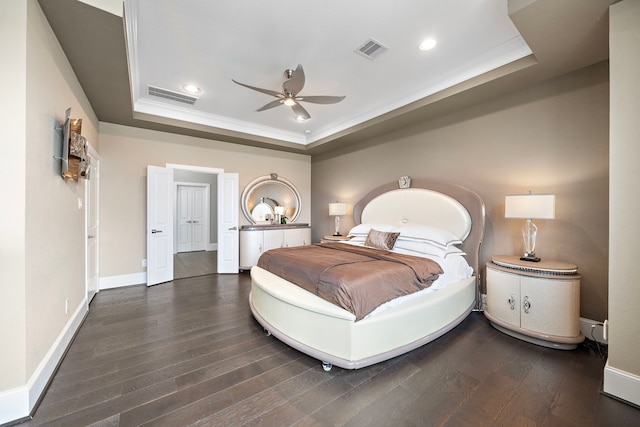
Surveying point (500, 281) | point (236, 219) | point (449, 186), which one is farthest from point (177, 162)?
point (500, 281)

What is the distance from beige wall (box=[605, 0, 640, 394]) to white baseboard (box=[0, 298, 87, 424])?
3691 mm

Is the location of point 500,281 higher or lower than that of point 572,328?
higher

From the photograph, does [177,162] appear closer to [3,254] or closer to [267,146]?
[267,146]

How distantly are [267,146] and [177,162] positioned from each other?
5.86 feet

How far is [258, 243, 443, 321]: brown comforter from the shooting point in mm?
1987

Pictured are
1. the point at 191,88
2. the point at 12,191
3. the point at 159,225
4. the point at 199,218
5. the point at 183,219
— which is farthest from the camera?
the point at 199,218

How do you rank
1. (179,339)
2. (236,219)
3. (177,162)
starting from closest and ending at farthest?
1. (179,339)
2. (177,162)
3. (236,219)

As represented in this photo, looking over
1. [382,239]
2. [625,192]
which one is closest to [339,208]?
[382,239]

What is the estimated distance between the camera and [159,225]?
14.4ft

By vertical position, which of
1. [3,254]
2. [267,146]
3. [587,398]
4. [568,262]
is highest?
[267,146]

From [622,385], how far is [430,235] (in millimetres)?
1846

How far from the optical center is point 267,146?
A: 562cm

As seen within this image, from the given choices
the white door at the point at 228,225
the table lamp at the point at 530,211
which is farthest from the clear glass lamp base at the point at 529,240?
the white door at the point at 228,225

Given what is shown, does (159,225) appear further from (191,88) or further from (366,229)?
(366,229)
